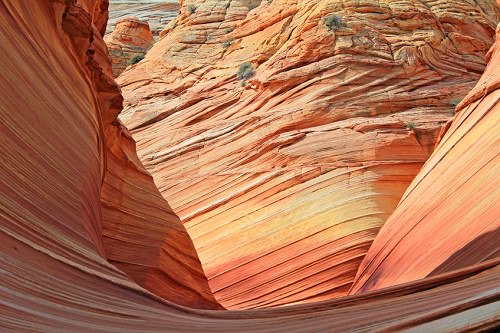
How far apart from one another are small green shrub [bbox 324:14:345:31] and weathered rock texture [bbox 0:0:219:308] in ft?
25.1

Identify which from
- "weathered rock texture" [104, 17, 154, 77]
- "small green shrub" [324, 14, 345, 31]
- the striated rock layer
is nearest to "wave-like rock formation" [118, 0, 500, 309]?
"small green shrub" [324, 14, 345, 31]

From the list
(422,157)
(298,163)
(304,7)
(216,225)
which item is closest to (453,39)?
(304,7)

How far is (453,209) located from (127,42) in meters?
26.4

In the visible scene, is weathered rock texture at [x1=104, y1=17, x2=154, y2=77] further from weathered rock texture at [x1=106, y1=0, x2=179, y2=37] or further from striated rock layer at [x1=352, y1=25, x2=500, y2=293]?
striated rock layer at [x1=352, y1=25, x2=500, y2=293]

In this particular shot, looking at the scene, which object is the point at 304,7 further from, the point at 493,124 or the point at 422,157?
the point at 493,124

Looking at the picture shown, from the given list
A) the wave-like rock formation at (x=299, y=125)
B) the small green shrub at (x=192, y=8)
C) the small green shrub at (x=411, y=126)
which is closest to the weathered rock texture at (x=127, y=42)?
the small green shrub at (x=192, y=8)

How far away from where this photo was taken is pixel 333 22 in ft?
57.2

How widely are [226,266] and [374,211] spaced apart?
3.01 metres

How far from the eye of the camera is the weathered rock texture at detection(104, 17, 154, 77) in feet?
104

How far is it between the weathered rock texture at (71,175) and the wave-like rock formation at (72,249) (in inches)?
0.6

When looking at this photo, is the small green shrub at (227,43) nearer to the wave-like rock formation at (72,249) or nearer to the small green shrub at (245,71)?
the small green shrub at (245,71)

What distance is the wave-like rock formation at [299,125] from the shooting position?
13.1 metres

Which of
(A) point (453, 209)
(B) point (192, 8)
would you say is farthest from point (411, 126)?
(B) point (192, 8)

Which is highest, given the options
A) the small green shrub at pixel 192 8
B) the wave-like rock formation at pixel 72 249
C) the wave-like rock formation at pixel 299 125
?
the wave-like rock formation at pixel 72 249
